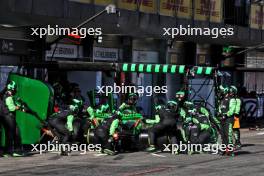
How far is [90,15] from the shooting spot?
976 inches

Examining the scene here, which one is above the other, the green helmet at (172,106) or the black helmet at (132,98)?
the black helmet at (132,98)

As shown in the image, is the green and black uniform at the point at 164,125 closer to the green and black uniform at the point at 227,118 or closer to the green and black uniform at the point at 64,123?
the green and black uniform at the point at 227,118

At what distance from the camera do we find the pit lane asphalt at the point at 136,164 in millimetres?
14102

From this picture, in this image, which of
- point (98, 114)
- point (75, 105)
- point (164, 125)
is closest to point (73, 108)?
point (75, 105)

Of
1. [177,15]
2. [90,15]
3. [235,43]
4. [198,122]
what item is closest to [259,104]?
[235,43]

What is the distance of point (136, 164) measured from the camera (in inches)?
615

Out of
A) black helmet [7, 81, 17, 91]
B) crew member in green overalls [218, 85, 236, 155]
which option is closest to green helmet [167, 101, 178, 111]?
crew member in green overalls [218, 85, 236, 155]

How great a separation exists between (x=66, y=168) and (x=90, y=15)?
11.0m

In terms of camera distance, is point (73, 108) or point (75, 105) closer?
point (73, 108)

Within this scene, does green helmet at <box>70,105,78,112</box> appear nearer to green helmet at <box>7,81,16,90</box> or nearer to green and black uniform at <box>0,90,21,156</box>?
green and black uniform at <box>0,90,21,156</box>

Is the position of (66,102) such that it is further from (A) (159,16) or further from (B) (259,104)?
(B) (259,104)

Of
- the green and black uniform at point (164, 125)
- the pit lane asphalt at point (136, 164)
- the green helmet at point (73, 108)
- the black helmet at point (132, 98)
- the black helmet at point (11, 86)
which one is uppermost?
the black helmet at point (11, 86)

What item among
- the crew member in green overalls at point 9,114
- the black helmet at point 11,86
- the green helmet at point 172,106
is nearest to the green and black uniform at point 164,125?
the green helmet at point 172,106

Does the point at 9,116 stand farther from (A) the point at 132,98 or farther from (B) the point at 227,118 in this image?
(B) the point at 227,118
